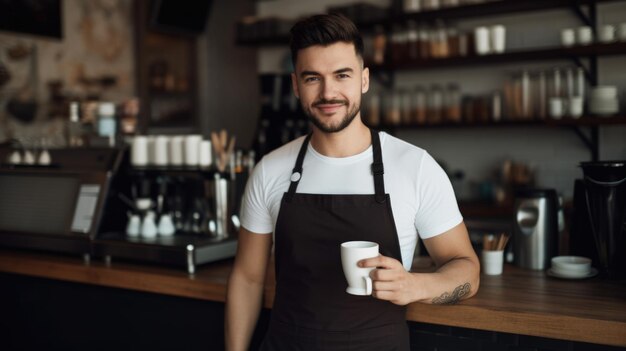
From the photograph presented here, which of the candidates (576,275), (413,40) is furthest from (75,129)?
(413,40)

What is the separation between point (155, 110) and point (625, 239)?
4.31 metres

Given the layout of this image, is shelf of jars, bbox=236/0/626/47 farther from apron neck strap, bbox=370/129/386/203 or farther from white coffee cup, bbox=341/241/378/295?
white coffee cup, bbox=341/241/378/295

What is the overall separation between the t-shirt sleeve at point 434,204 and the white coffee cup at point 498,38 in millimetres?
3030

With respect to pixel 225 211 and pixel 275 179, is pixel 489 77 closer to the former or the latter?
pixel 225 211

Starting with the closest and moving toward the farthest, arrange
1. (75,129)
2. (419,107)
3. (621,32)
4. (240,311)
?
(240,311) < (75,129) < (621,32) < (419,107)

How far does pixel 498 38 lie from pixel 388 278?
3.44 meters

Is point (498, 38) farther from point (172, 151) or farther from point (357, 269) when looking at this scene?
point (357, 269)

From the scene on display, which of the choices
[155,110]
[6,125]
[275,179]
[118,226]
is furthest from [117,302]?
[155,110]

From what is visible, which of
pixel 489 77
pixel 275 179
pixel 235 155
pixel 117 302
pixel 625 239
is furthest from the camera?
pixel 489 77

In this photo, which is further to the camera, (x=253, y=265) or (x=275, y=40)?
(x=275, y=40)

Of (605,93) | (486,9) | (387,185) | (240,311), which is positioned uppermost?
(486,9)

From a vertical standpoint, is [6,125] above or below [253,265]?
above

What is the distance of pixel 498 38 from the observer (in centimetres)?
443

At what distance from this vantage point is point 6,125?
4324 mm
